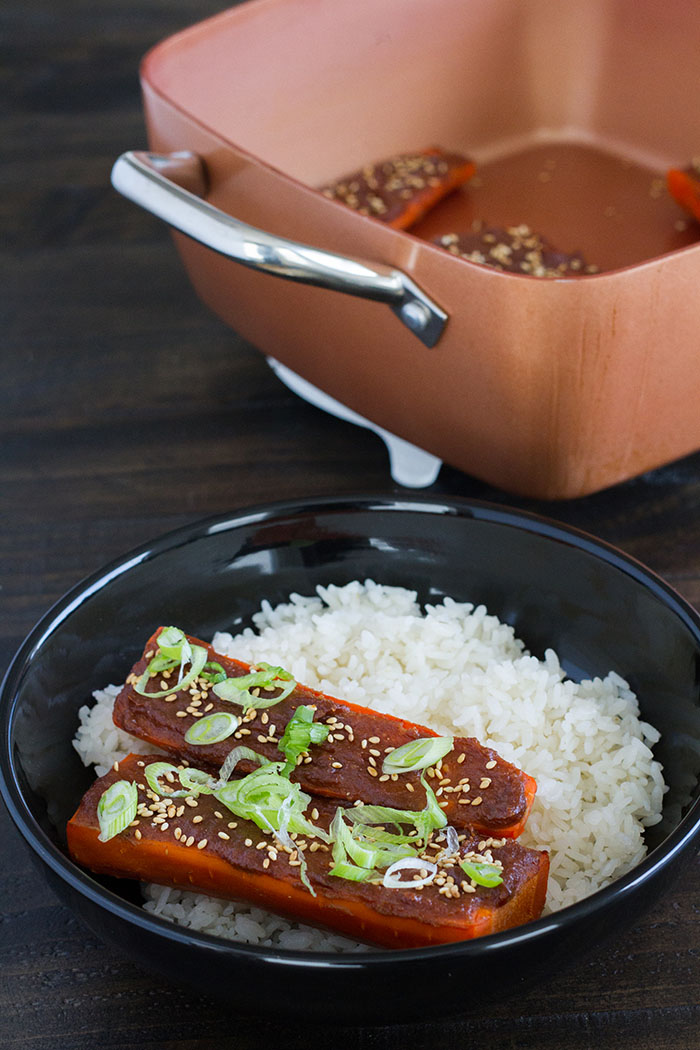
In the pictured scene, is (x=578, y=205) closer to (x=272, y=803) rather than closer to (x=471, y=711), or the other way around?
(x=471, y=711)

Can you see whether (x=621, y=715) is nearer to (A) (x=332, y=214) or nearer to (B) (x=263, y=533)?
(B) (x=263, y=533)

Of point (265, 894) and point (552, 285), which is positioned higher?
point (552, 285)

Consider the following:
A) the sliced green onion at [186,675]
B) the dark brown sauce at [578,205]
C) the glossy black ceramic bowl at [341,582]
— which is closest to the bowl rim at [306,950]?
the glossy black ceramic bowl at [341,582]

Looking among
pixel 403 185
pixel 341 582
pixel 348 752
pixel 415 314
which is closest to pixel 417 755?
pixel 348 752

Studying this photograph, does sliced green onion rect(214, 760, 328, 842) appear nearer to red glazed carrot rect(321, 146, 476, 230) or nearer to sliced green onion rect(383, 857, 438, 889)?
sliced green onion rect(383, 857, 438, 889)

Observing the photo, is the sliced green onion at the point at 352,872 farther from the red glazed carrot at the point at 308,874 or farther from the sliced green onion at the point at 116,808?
the sliced green onion at the point at 116,808

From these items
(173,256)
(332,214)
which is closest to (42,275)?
(173,256)
